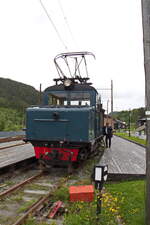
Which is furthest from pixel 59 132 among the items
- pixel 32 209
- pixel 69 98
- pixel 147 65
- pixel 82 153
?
pixel 147 65

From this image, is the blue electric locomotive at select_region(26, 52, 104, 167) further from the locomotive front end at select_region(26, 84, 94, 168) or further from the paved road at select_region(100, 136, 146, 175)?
the paved road at select_region(100, 136, 146, 175)

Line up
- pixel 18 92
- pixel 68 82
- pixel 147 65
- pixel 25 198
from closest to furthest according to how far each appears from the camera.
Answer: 1. pixel 147 65
2. pixel 25 198
3. pixel 68 82
4. pixel 18 92

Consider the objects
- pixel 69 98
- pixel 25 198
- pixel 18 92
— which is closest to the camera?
pixel 25 198

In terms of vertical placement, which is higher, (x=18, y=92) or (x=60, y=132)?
(x=18, y=92)

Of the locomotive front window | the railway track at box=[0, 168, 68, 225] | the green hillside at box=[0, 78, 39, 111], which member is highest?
the green hillside at box=[0, 78, 39, 111]

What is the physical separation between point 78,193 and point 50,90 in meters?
5.30

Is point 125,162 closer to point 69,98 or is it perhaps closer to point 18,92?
point 69,98

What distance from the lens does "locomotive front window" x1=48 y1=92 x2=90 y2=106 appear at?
31.0 feet

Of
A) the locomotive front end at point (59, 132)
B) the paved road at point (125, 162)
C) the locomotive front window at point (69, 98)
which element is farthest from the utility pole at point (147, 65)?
the locomotive front window at point (69, 98)

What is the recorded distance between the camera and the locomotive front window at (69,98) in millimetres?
9438

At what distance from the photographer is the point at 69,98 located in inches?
378

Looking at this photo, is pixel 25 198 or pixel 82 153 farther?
pixel 82 153

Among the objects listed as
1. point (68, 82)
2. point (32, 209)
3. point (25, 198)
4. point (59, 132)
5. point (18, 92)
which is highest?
point (18, 92)

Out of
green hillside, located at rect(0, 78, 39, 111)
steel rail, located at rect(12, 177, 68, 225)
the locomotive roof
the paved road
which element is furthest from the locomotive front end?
green hillside, located at rect(0, 78, 39, 111)
